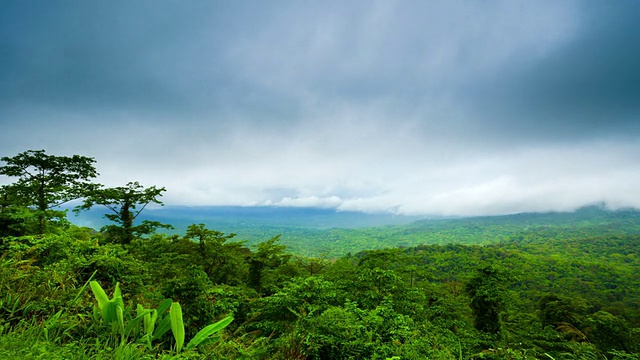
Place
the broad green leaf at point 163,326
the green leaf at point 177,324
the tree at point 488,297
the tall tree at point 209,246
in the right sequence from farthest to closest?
the tall tree at point 209,246 < the tree at point 488,297 < the broad green leaf at point 163,326 < the green leaf at point 177,324

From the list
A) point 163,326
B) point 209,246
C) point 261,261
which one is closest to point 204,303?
point 163,326

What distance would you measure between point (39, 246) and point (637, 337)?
75.2 feet

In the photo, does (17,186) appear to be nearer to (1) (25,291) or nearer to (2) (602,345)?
(1) (25,291)

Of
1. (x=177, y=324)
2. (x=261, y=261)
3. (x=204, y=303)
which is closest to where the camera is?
(x=177, y=324)

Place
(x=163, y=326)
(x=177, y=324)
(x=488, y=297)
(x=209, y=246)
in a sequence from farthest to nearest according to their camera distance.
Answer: (x=209, y=246)
(x=488, y=297)
(x=163, y=326)
(x=177, y=324)

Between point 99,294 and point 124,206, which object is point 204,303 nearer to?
point 99,294

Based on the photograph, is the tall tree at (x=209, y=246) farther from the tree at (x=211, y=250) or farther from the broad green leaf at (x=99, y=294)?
the broad green leaf at (x=99, y=294)

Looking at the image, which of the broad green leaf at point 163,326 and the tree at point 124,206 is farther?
the tree at point 124,206

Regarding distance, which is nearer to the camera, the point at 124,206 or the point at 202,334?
the point at 202,334

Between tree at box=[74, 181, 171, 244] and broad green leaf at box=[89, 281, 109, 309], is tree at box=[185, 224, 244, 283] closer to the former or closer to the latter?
tree at box=[74, 181, 171, 244]

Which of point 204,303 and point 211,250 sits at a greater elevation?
point 204,303

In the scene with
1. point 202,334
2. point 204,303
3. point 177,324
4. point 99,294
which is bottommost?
point 204,303

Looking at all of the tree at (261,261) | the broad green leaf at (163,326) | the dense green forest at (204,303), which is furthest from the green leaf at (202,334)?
the tree at (261,261)

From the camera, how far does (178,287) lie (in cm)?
412
